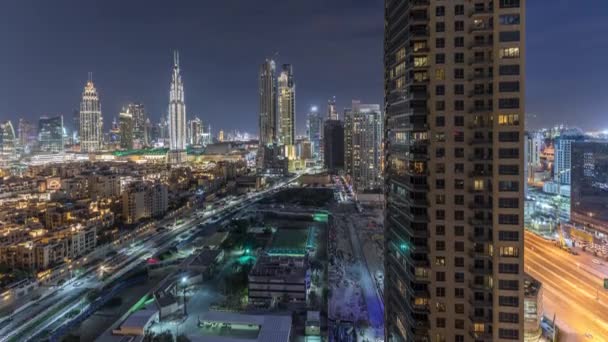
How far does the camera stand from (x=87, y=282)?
22.8 meters

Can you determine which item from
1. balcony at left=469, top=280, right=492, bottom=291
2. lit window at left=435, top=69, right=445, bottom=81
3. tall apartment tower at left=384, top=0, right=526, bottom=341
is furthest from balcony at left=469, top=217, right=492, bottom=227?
lit window at left=435, top=69, right=445, bottom=81

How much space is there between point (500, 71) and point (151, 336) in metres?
16.2

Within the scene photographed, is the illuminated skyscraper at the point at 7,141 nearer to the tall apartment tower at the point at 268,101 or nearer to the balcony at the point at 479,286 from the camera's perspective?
the tall apartment tower at the point at 268,101

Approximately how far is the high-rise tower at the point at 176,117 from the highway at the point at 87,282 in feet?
204

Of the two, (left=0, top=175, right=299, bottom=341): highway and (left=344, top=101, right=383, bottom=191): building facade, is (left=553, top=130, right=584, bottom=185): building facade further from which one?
(left=0, top=175, right=299, bottom=341): highway

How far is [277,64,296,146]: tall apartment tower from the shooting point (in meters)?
98.2

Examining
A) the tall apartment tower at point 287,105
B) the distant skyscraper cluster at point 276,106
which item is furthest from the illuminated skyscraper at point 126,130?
the tall apartment tower at point 287,105

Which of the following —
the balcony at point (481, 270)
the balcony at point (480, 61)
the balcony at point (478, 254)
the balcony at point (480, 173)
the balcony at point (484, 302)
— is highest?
the balcony at point (480, 61)

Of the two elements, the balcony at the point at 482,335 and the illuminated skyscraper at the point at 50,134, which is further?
the illuminated skyscraper at the point at 50,134

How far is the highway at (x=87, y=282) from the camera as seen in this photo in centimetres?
1747

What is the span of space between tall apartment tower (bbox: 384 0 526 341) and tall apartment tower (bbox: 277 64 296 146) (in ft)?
288

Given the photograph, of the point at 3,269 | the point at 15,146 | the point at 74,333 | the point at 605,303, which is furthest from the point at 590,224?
the point at 15,146

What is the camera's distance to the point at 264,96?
99.4 m

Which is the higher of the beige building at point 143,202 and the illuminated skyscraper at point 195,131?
the illuminated skyscraper at point 195,131
